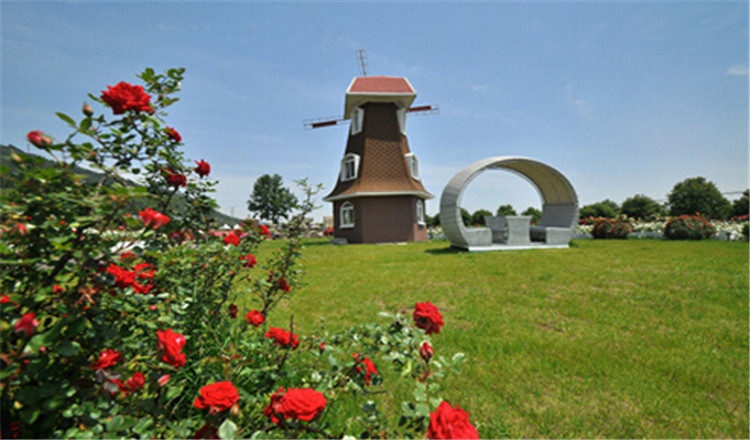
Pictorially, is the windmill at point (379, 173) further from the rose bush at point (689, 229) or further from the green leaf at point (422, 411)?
the green leaf at point (422, 411)

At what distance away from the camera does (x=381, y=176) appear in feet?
61.6

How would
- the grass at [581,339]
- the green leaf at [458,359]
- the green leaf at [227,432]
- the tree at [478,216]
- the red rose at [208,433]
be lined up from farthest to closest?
the tree at [478,216], the grass at [581,339], the green leaf at [458,359], the red rose at [208,433], the green leaf at [227,432]

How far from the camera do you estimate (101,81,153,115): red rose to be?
1340 mm

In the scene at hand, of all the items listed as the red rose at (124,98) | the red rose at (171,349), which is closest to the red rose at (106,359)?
the red rose at (171,349)

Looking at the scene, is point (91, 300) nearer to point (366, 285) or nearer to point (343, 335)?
point (343, 335)

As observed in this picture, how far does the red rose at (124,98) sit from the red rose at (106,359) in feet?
3.20

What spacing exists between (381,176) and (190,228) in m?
16.8

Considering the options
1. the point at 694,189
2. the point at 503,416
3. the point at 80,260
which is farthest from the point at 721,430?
the point at 694,189

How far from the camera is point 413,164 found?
791 inches

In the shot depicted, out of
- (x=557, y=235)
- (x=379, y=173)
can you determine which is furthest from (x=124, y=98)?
(x=379, y=173)

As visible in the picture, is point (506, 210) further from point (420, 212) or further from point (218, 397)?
point (218, 397)

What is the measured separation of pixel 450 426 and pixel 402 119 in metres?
20.9

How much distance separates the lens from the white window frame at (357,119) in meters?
19.6

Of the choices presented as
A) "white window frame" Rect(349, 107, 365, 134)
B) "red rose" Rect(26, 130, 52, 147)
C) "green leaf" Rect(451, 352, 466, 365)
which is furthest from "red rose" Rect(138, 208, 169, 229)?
"white window frame" Rect(349, 107, 365, 134)
